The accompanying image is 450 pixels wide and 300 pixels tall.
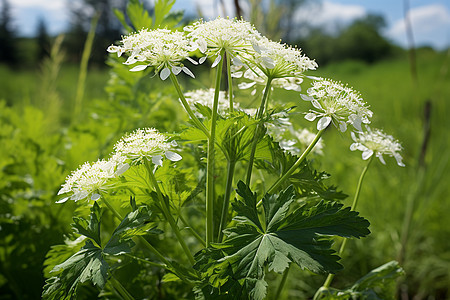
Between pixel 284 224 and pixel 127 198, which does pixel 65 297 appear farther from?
pixel 284 224

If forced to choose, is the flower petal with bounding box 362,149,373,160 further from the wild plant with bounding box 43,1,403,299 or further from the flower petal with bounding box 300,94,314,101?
the flower petal with bounding box 300,94,314,101

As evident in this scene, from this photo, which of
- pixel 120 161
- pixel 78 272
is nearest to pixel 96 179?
pixel 120 161

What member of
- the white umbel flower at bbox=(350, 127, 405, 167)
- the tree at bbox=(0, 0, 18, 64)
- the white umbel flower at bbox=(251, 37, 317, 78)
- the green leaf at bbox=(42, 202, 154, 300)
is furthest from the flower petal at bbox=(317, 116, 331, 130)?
the tree at bbox=(0, 0, 18, 64)

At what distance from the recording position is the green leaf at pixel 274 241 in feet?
2.11

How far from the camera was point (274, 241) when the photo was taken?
67 centimetres

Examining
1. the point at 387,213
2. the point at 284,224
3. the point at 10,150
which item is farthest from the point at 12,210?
the point at 387,213

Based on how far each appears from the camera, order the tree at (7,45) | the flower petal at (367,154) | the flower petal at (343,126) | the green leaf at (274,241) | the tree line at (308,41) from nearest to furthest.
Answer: the green leaf at (274,241)
the flower petal at (343,126)
the flower petal at (367,154)
the tree line at (308,41)
the tree at (7,45)

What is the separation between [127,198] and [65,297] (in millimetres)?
235

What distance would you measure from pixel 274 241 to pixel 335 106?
0.97 ft

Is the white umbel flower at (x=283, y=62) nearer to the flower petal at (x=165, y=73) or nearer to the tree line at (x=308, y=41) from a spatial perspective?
the flower petal at (x=165, y=73)

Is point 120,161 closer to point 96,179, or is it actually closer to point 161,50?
point 96,179

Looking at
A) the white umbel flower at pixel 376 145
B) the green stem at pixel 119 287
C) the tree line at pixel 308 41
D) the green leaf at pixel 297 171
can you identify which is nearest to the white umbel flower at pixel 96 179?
the green stem at pixel 119 287

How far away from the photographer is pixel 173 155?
0.74m

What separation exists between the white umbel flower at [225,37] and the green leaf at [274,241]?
26 centimetres
